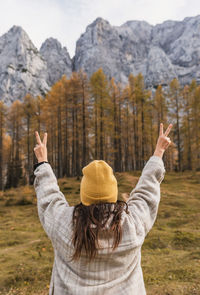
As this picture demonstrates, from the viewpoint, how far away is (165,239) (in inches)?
298

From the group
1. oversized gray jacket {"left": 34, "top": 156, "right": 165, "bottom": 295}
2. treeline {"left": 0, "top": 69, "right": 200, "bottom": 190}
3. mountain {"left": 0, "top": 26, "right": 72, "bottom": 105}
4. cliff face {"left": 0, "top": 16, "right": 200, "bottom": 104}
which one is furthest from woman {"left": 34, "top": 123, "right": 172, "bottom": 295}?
cliff face {"left": 0, "top": 16, "right": 200, "bottom": 104}

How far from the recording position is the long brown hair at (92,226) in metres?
1.29

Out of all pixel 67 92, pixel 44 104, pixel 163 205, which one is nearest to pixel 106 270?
pixel 163 205

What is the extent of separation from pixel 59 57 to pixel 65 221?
124 m

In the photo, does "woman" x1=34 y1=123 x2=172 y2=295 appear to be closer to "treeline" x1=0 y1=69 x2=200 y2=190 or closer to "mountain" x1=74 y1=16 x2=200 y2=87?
"treeline" x1=0 y1=69 x2=200 y2=190

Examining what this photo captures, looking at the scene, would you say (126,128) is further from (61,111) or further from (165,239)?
(165,239)

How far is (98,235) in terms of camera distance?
51.5 inches

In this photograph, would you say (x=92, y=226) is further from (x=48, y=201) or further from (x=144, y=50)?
(x=144, y=50)

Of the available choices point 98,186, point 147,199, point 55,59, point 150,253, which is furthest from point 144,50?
point 98,186

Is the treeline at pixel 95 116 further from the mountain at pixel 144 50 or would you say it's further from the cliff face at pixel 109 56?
the mountain at pixel 144 50

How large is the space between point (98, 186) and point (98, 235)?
311mm

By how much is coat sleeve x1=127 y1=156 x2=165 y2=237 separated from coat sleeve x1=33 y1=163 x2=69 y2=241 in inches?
20.0

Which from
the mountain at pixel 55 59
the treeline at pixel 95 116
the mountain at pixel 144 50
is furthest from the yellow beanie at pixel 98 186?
the mountain at pixel 55 59

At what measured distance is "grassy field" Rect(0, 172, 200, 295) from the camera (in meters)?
4.56
